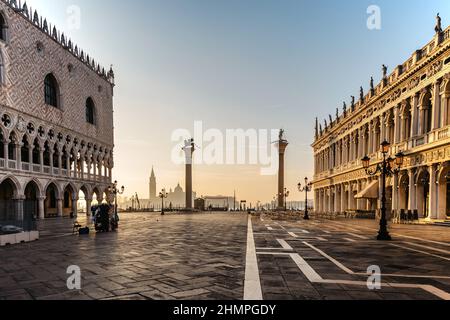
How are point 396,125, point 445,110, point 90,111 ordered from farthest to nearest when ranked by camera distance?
point 90,111
point 396,125
point 445,110

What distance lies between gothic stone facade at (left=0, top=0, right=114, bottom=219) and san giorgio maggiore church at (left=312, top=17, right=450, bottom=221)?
104 feet

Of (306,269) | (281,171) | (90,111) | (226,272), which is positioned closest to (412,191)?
(306,269)

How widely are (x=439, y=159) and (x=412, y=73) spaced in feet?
25.8

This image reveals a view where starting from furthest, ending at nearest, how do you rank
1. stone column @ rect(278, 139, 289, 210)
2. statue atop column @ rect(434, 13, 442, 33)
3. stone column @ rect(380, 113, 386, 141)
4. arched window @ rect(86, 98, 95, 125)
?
stone column @ rect(278, 139, 289, 210) < arched window @ rect(86, 98, 95, 125) < stone column @ rect(380, 113, 386, 141) < statue atop column @ rect(434, 13, 442, 33)

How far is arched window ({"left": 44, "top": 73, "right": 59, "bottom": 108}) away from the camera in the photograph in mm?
35500

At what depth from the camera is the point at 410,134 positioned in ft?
76.2

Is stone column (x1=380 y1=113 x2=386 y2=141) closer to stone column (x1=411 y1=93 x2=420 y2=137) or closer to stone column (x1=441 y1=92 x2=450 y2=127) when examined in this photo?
stone column (x1=411 y1=93 x2=420 y2=137)

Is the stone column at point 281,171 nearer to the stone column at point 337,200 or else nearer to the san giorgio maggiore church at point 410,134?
the stone column at point 337,200

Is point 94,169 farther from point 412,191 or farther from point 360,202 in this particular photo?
point 412,191

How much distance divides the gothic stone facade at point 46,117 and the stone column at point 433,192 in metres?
31.5

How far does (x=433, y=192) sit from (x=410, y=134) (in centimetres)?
580

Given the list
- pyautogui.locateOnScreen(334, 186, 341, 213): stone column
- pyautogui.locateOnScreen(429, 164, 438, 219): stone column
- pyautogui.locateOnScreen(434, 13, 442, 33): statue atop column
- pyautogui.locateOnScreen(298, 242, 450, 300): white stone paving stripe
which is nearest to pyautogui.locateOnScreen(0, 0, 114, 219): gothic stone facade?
pyautogui.locateOnScreen(298, 242, 450, 300): white stone paving stripe
